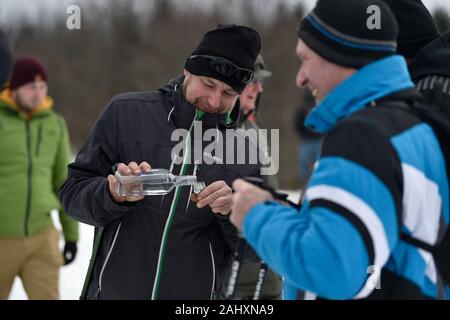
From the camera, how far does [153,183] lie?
2695 millimetres

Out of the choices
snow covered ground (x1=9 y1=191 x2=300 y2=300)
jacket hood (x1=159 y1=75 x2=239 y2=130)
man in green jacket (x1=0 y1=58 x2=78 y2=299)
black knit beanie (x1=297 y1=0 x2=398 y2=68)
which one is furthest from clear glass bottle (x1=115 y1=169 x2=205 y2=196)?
snow covered ground (x1=9 y1=191 x2=300 y2=300)

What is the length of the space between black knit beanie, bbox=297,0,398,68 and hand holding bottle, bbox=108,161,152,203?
0.89 meters

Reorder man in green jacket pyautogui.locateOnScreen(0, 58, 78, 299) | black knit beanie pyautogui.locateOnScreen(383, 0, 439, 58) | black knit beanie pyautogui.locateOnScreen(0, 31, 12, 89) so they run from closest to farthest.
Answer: black knit beanie pyautogui.locateOnScreen(383, 0, 439, 58) < black knit beanie pyautogui.locateOnScreen(0, 31, 12, 89) < man in green jacket pyautogui.locateOnScreen(0, 58, 78, 299)

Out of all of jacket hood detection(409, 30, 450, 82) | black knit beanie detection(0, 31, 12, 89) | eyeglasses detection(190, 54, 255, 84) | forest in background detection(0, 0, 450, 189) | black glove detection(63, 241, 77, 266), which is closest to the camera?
jacket hood detection(409, 30, 450, 82)

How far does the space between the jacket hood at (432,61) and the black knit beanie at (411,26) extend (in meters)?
0.05

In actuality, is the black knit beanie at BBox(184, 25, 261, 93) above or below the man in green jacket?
above

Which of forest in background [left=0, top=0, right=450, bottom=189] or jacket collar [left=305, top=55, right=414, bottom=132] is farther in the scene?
forest in background [left=0, top=0, right=450, bottom=189]

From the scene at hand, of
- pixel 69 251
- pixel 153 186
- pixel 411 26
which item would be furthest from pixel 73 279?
pixel 411 26

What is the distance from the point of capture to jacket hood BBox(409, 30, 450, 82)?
2.78 meters

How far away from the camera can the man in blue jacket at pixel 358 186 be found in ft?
5.59

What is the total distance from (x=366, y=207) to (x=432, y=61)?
4.38ft

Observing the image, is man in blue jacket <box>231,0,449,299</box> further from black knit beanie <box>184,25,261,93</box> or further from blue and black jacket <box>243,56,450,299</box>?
black knit beanie <box>184,25,261,93</box>

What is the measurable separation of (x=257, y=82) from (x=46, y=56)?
664 inches
